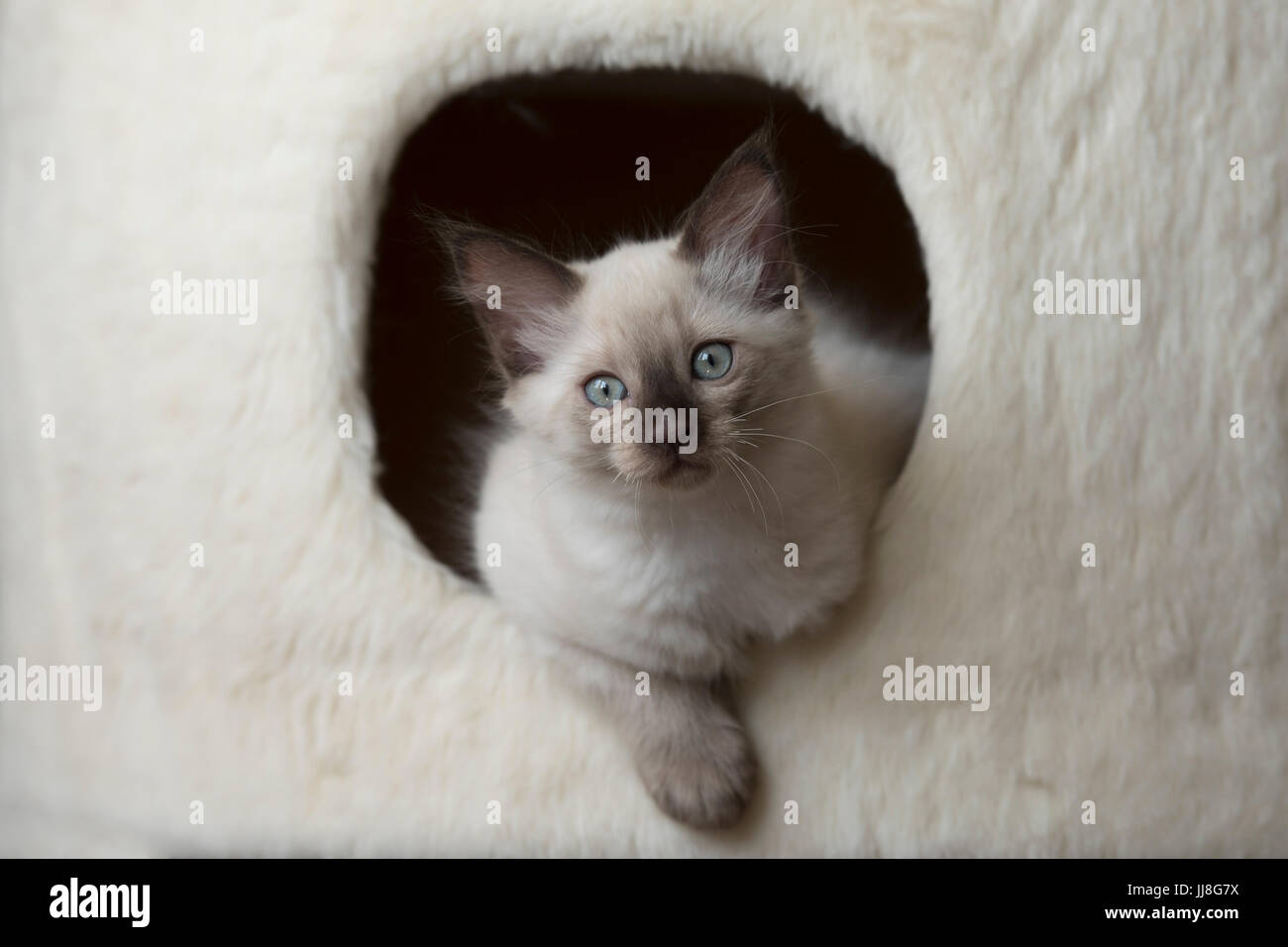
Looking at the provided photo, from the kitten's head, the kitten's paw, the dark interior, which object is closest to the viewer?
the kitten's head

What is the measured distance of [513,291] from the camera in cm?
96

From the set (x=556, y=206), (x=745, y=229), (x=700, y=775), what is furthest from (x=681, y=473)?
(x=556, y=206)

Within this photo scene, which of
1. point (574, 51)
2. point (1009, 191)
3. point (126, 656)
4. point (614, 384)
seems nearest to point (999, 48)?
point (1009, 191)

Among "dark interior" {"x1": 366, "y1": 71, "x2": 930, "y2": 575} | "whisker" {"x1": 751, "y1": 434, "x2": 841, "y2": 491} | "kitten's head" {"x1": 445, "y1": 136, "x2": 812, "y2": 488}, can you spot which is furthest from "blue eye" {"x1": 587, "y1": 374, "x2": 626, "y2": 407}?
"dark interior" {"x1": 366, "y1": 71, "x2": 930, "y2": 575}

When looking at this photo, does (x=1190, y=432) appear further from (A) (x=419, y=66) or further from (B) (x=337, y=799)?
(B) (x=337, y=799)

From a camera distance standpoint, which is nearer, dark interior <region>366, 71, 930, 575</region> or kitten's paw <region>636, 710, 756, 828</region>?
kitten's paw <region>636, 710, 756, 828</region>

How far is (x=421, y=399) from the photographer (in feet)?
4.72

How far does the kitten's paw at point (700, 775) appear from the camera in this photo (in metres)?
1.03

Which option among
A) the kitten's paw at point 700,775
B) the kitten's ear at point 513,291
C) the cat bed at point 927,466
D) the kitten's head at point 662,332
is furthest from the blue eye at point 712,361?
the kitten's paw at point 700,775

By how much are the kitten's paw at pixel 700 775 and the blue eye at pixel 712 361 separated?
381 millimetres

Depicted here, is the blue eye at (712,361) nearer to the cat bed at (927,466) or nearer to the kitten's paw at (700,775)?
the cat bed at (927,466)

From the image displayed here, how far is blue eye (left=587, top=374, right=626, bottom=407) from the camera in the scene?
3.05ft

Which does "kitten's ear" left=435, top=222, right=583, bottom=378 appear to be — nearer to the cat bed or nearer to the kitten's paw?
the cat bed
